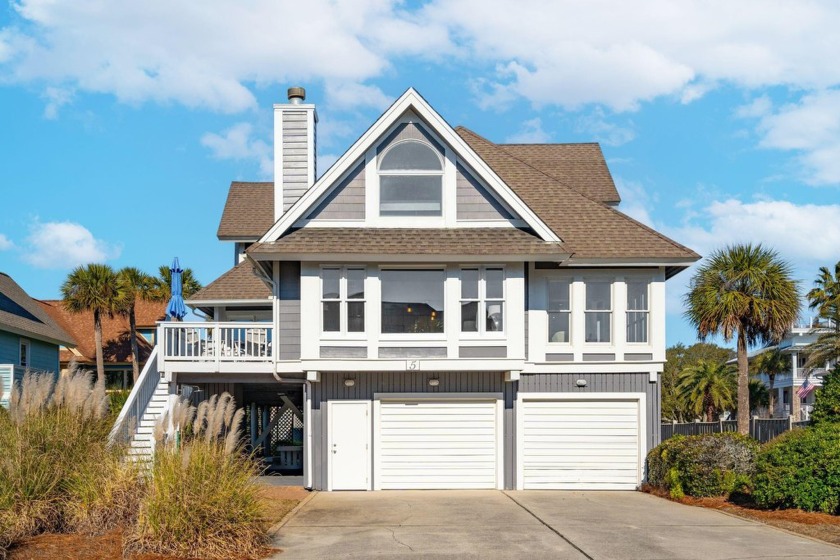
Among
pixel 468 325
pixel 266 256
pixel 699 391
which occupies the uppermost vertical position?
pixel 266 256

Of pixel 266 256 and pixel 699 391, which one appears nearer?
pixel 266 256

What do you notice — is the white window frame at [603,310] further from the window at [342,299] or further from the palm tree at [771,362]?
the palm tree at [771,362]

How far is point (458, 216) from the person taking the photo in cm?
2064

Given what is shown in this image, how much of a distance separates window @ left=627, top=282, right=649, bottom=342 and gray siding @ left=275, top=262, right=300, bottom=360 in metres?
7.55

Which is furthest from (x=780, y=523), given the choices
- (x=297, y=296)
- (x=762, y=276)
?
(x=762, y=276)

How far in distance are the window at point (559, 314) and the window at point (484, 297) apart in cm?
182

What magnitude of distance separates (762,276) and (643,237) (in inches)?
436

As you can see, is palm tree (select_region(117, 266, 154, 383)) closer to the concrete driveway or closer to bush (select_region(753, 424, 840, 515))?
the concrete driveway

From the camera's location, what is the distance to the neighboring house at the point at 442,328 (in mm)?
20219

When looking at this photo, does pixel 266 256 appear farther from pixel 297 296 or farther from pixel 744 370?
pixel 744 370

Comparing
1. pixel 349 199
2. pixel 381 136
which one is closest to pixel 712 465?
pixel 349 199

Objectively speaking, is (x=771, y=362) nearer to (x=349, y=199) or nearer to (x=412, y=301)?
(x=412, y=301)

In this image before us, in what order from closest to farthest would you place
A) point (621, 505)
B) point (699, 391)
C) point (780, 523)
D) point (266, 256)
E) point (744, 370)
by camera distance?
point (780, 523) < point (621, 505) < point (266, 256) < point (744, 370) < point (699, 391)

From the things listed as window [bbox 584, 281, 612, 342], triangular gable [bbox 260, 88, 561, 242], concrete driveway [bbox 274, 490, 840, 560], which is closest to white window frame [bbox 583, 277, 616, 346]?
window [bbox 584, 281, 612, 342]
